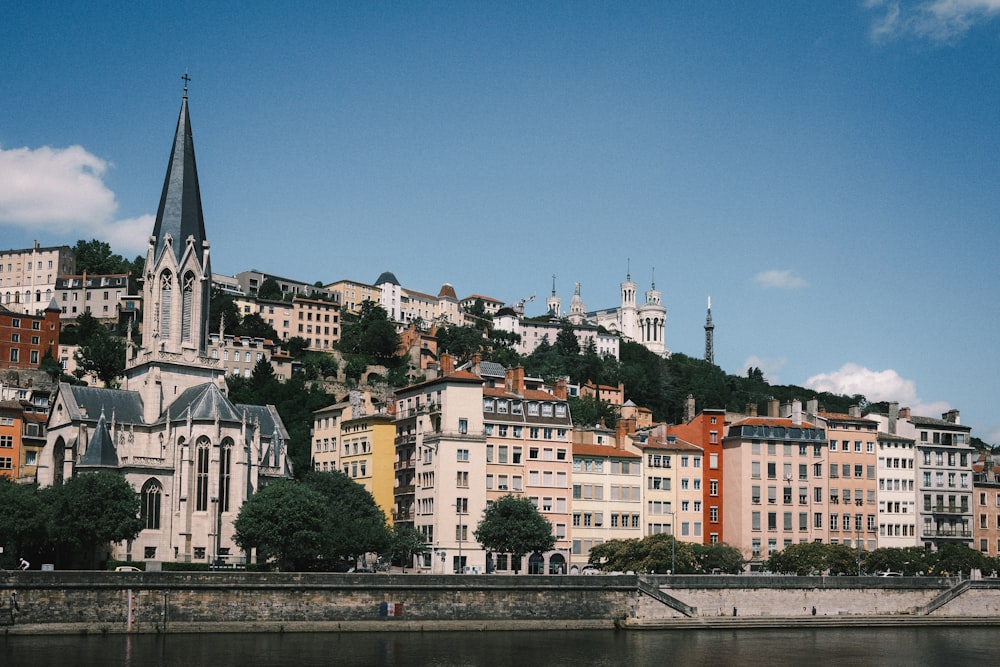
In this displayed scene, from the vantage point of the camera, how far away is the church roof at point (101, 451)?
84812mm

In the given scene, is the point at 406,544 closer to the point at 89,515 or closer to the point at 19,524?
the point at 89,515

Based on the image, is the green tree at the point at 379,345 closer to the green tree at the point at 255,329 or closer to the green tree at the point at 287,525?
the green tree at the point at 255,329

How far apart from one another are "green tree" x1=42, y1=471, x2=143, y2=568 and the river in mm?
13308

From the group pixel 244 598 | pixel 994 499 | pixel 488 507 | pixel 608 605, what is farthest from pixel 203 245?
pixel 994 499

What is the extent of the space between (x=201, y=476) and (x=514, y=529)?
22375mm

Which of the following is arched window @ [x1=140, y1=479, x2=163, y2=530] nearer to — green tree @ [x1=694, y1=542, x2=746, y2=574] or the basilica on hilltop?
the basilica on hilltop

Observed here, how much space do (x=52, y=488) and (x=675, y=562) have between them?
142 ft

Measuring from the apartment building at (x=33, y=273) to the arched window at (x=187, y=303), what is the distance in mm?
104649

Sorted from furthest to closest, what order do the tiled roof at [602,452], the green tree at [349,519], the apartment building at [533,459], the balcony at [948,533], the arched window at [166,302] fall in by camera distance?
the balcony at [948,533] → the tiled roof at [602,452] → the arched window at [166,302] → the apartment building at [533,459] → the green tree at [349,519]

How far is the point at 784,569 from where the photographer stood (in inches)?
3679

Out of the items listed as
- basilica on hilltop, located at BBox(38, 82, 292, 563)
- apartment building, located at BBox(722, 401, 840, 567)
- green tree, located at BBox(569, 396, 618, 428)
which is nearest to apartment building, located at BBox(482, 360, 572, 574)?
apartment building, located at BBox(722, 401, 840, 567)

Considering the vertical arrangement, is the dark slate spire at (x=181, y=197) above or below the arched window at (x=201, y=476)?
above

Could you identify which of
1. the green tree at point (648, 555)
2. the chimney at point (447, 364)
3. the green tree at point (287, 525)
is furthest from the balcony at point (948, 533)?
the green tree at point (287, 525)

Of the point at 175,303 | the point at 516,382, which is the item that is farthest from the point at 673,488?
the point at 175,303
